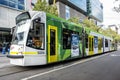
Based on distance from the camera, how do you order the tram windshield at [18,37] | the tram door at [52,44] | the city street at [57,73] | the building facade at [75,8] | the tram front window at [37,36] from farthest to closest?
the building facade at [75,8] → the tram door at [52,44] → the tram windshield at [18,37] → the tram front window at [37,36] → the city street at [57,73]

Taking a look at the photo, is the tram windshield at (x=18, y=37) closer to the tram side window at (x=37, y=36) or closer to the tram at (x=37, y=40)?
the tram at (x=37, y=40)

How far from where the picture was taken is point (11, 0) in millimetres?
35344

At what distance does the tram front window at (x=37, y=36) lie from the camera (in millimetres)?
11385

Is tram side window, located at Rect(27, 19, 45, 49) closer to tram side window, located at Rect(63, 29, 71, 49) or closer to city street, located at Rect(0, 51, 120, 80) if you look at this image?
city street, located at Rect(0, 51, 120, 80)

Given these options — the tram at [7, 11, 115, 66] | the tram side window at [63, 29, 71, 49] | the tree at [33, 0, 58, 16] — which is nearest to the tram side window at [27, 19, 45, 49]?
the tram at [7, 11, 115, 66]

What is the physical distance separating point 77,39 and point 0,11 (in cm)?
1992

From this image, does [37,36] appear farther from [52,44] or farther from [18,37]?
[52,44]

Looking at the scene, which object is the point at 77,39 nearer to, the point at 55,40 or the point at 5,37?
the point at 55,40

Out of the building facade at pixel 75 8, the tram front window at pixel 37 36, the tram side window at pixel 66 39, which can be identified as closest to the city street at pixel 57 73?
the tram front window at pixel 37 36

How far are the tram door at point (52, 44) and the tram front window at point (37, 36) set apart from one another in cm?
63

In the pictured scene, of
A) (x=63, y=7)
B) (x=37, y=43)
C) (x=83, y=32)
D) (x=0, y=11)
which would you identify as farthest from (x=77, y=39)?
(x=63, y=7)

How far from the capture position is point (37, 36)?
11742 millimetres

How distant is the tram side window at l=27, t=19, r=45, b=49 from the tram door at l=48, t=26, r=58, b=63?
630 mm

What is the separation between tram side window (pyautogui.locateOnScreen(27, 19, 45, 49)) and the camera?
1139cm
